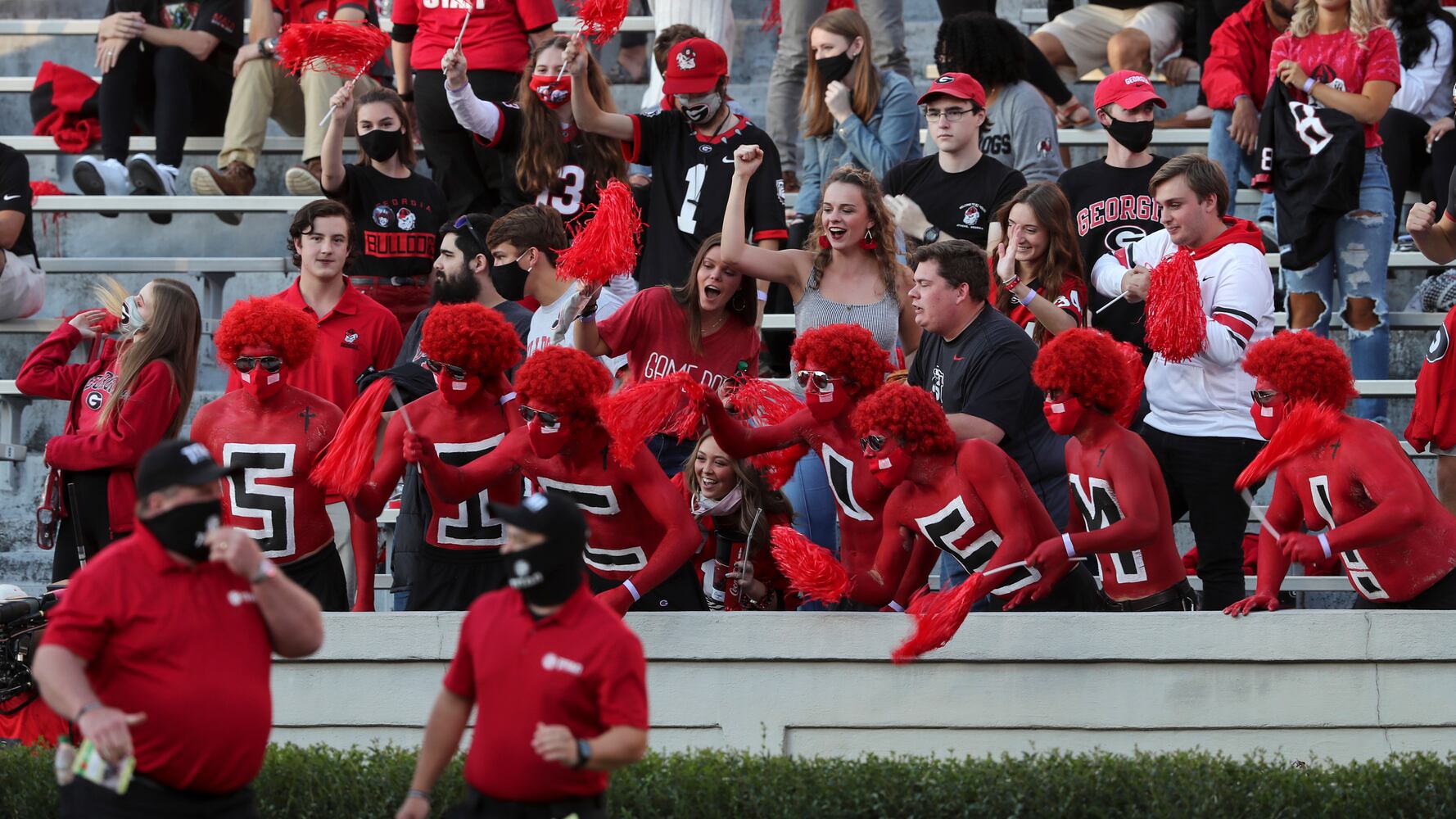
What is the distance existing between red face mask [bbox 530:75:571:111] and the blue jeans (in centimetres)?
331

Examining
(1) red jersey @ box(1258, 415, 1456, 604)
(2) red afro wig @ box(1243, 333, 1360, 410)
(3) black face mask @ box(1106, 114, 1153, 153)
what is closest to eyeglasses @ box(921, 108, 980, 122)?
(3) black face mask @ box(1106, 114, 1153, 153)

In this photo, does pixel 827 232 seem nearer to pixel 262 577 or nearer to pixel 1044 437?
pixel 1044 437

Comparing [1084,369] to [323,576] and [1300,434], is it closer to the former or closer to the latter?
[1300,434]

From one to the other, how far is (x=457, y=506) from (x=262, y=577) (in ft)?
7.19

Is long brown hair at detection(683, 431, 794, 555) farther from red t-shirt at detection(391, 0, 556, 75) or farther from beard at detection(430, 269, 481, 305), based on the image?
red t-shirt at detection(391, 0, 556, 75)

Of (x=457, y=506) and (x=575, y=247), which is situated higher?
(x=575, y=247)

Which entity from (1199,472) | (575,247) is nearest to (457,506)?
(575,247)

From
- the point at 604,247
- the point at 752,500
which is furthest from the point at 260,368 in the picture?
the point at 752,500

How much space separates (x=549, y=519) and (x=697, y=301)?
2917 millimetres

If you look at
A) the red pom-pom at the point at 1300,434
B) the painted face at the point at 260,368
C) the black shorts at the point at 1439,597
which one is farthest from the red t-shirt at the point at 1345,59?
the painted face at the point at 260,368

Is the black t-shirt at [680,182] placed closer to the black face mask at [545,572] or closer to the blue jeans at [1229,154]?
the blue jeans at [1229,154]

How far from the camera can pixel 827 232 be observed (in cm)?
694

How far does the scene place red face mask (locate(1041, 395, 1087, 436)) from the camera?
5988mm

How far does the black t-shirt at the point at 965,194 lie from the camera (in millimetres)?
7660
